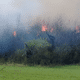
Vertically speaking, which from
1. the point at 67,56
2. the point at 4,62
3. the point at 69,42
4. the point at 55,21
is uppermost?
the point at 55,21

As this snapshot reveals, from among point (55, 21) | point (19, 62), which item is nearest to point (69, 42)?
point (55, 21)

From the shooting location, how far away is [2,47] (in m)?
11.1

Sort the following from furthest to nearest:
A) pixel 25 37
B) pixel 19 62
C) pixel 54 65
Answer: pixel 25 37 < pixel 19 62 < pixel 54 65

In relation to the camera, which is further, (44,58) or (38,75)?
(44,58)

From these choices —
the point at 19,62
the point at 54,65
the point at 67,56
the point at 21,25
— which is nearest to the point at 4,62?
the point at 19,62

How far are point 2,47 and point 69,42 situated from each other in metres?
5.88

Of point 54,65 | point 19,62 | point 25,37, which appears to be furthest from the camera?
point 25,37

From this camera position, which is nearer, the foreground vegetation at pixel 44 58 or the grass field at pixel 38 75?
the grass field at pixel 38 75

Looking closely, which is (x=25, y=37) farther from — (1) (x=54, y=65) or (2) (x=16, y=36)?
(1) (x=54, y=65)

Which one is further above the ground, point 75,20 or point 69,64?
point 75,20

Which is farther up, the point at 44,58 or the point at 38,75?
the point at 44,58

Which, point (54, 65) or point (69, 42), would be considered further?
point (69, 42)

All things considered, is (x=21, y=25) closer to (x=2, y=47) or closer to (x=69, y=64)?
(x=2, y=47)

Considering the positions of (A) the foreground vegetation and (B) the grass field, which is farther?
(A) the foreground vegetation
